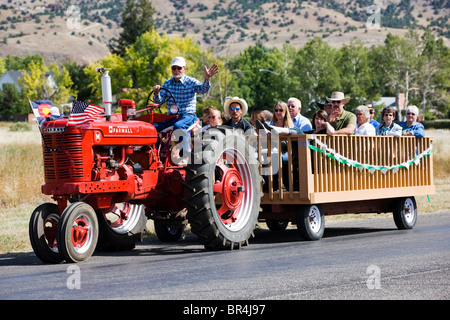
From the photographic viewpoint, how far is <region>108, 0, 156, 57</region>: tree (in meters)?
94.6

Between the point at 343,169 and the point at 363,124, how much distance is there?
1.50m

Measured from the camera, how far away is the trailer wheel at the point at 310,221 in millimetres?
11492

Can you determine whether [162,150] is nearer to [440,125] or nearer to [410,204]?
[410,204]

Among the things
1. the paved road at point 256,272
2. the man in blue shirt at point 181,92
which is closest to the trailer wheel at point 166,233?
the paved road at point 256,272

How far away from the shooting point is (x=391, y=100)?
4820 inches

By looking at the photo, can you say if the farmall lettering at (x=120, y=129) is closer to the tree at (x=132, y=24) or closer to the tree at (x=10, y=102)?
the tree at (x=132, y=24)

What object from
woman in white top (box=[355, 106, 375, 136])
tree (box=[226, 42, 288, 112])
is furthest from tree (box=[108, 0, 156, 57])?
woman in white top (box=[355, 106, 375, 136])

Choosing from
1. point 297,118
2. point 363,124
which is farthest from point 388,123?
point 297,118

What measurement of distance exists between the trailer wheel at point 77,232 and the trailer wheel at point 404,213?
6.00 m

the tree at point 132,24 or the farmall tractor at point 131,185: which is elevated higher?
the tree at point 132,24

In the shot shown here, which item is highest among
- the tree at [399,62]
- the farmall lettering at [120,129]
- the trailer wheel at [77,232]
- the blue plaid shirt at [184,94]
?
the tree at [399,62]

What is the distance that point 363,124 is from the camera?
13.4 m
